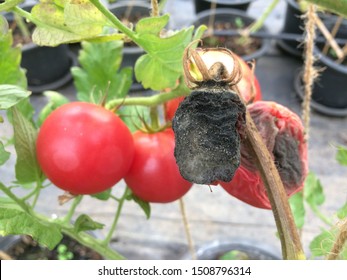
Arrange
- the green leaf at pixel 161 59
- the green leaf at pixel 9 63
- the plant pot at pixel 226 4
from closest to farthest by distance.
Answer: the green leaf at pixel 161 59 → the green leaf at pixel 9 63 → the plant pot at pixel 226 4

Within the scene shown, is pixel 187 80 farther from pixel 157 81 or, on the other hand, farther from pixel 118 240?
pixel 118 240

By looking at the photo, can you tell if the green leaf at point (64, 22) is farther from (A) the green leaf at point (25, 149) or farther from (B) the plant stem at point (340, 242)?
(B) the plant stem at point (340, 242)

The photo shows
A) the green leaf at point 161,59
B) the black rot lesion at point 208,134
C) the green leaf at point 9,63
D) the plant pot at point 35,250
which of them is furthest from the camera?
the plant pot at point 35,250

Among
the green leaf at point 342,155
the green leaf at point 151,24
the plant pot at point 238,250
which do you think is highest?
the green leaf at point 151,24

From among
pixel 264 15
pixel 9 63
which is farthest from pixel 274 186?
pixel 264 15

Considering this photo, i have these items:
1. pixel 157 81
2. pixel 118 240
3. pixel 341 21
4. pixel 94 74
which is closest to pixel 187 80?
pixel 157 81

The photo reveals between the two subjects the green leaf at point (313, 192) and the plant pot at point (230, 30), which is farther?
the plant pot at point (230, 30)

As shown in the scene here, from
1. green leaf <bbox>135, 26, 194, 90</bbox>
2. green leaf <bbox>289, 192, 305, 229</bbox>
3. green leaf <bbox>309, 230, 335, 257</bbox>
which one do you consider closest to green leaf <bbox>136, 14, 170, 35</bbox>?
green leaf <bbox>135, 26, 194, 90</bbox>

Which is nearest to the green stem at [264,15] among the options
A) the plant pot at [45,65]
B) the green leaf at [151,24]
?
the plant pot at [45,65]

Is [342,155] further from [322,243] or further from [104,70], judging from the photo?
[104,70]
